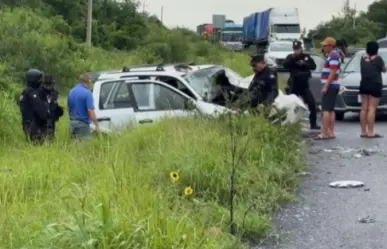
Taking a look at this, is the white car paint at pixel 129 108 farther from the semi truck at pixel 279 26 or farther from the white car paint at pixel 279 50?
the semi truck at pixel 279 26

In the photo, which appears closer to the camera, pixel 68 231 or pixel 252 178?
pixel 68 231

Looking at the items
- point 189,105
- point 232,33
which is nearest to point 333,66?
point 189,105

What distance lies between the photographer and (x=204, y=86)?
13.3 meters

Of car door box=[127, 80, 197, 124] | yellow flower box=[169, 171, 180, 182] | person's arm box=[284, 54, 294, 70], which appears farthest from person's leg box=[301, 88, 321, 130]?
yellow flower box=[169, 171, 180, 182]

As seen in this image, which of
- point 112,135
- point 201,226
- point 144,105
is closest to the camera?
point 201,226

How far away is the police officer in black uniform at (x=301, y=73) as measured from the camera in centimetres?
1491

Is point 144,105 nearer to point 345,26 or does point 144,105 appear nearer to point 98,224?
point 98,224

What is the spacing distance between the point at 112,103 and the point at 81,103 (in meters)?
1.03

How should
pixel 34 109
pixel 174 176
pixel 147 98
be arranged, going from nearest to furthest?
pixel 174 176, pixel 34 109, pixel 147 98

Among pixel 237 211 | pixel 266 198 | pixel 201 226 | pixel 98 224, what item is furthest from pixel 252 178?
pixel 98 224

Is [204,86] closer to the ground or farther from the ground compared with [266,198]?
farther from the ground

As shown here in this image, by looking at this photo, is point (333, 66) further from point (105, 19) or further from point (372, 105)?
point (105, 19)

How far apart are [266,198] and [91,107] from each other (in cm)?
432

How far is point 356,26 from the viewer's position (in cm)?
7944
